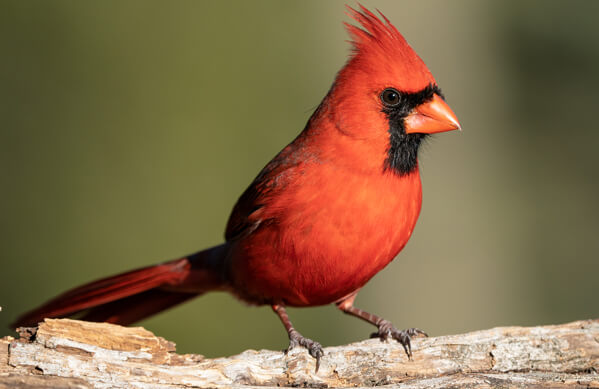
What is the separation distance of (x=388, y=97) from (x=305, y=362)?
101 cm

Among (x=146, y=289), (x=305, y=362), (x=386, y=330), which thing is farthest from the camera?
(x=146, y=289)

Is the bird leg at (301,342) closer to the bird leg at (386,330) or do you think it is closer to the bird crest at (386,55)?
the bird leg at (386,330)

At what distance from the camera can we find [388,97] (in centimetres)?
256

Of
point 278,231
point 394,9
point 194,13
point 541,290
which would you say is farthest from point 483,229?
point 278,231

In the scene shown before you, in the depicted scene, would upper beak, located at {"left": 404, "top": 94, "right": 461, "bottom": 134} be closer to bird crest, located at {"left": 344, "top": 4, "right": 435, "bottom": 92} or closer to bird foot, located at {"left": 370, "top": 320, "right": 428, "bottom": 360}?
bird crest, located at {"left": 344, "top": 4, "right": 435, "bottom": 92}

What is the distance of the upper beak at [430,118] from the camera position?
2.58 meters

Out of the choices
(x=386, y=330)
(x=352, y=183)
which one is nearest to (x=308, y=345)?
(x=386, y=330)

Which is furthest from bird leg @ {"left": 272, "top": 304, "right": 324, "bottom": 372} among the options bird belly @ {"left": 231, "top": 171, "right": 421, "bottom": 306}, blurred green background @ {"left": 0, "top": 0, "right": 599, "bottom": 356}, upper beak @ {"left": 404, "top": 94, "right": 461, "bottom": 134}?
blurred green background @ {"left": 0, "top": 0, "right": 599, "bottom": 356}

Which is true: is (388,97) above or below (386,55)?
below

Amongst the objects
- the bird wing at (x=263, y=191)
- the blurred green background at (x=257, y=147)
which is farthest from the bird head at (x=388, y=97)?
the blurred green background at (x=257, y=147)

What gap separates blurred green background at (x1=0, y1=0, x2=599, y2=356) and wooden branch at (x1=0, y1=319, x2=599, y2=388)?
218 cm

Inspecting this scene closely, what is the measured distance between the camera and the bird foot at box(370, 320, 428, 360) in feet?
8.50

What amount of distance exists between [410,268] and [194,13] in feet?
8.91

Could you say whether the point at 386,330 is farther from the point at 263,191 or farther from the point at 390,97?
the point at 390,97
